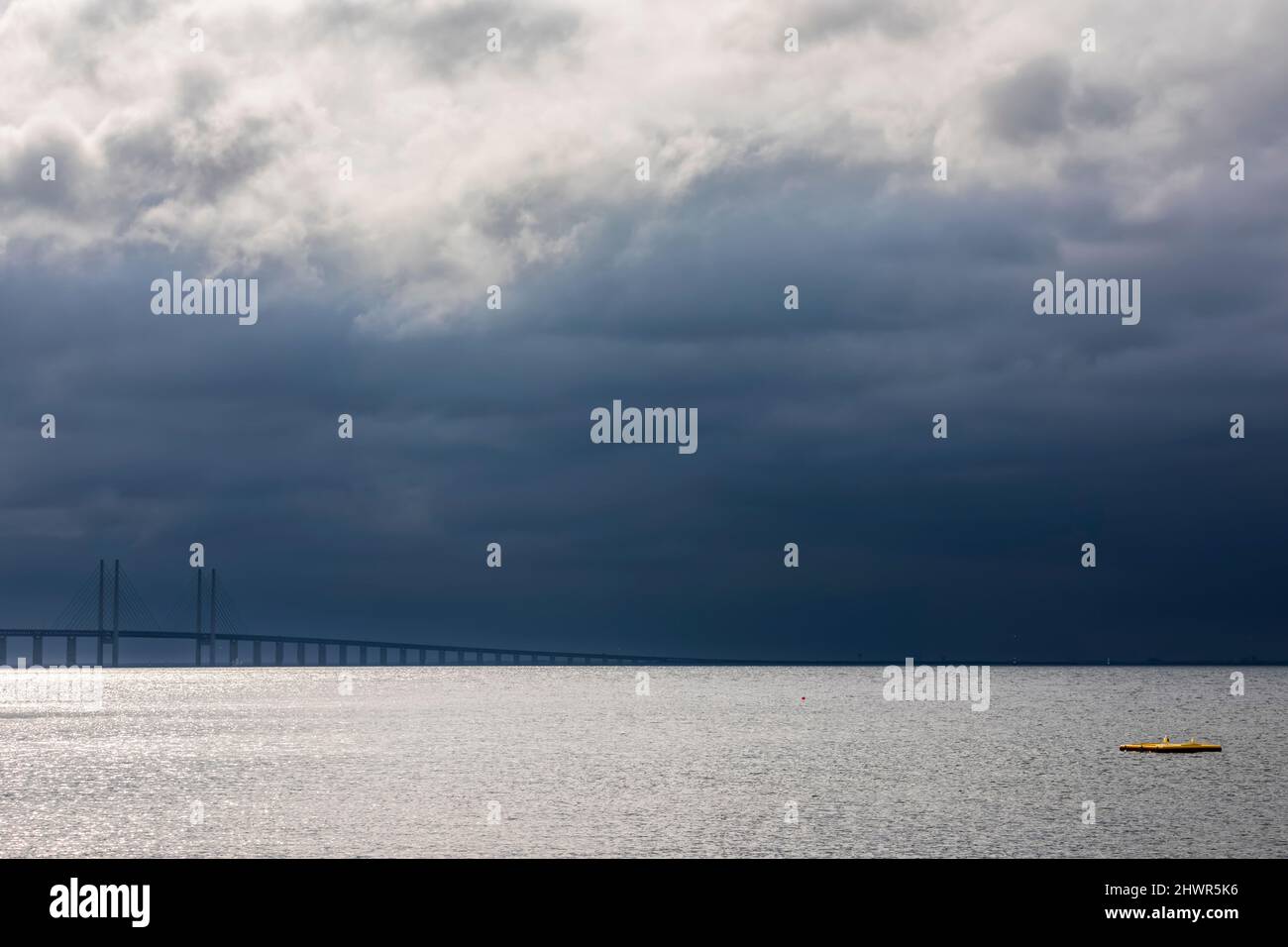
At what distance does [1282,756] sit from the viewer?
437ft

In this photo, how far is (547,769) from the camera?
10900 centimetres

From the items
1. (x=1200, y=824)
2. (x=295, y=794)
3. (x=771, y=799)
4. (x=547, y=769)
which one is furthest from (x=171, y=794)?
(x=1200, y=824)

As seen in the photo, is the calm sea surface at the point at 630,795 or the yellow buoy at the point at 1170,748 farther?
the yellow buoy at the point at 1170,748

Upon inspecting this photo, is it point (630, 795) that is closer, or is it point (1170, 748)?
point (630, 795)

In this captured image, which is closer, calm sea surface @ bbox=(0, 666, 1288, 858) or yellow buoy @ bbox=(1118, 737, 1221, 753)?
calm sea surface @ bbox=(0, 666, 1288, 858)
